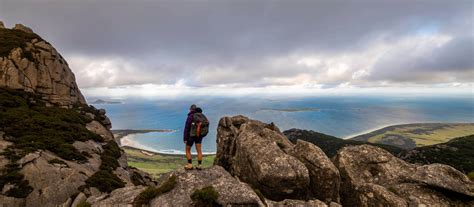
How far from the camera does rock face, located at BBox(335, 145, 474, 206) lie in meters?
14.7

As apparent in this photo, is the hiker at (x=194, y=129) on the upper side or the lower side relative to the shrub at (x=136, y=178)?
upper

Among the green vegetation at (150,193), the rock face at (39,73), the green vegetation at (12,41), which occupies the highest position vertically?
the green vegetation at (12,41)

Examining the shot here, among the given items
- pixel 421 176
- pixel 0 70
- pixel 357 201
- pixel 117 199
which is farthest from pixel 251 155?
pixel 0 70

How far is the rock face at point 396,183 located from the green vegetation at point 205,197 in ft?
35.5

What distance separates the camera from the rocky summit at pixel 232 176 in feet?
44.4

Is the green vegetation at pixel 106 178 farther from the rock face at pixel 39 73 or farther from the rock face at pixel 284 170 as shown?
the rock face at pixel 39 73

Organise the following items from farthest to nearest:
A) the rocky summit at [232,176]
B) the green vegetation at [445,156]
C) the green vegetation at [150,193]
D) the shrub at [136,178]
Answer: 1. the green vegetation at [445,156]
2. the shrub at [136,178]
3. the rocky summit at [232,176]
4. the green vegetation at [150,193]

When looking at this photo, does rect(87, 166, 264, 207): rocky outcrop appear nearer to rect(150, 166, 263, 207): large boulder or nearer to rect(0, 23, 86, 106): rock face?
rect(150, 166, 263, 207): large boulder

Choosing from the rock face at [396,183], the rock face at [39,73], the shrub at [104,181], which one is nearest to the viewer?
the rock face at [396,183]

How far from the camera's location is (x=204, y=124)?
51.4ft

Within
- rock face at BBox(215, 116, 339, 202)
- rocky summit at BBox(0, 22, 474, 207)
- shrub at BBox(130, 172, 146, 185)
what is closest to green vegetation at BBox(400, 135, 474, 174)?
rocky summit at BBox(0, 22, 474, 207)

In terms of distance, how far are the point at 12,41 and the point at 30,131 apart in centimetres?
3616

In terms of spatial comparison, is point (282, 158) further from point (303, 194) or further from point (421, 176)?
point (421, 176)

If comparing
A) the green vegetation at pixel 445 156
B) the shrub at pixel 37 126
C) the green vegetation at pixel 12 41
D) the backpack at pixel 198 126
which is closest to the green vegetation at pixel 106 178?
the shrub at pixel 37 126
